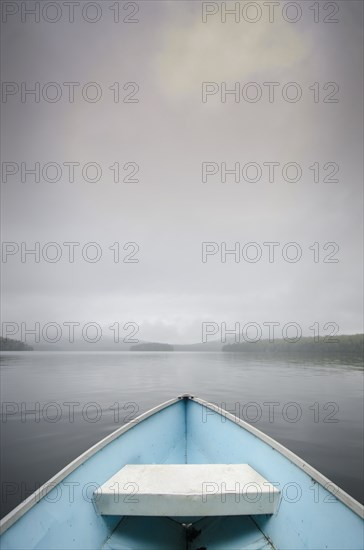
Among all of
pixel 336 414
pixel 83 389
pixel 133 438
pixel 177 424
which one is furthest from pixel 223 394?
pixel 133 438

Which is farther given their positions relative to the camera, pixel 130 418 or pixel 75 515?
pixel 130 418

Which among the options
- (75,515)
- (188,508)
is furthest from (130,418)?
(188,508)

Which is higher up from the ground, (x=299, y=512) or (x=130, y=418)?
(x=299, y=512)

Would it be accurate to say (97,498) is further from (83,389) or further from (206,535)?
(83,389)

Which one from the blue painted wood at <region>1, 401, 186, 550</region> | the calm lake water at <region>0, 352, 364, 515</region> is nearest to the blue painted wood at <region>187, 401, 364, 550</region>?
the blue painted wood at <region>1, 401, 186, 550</region>

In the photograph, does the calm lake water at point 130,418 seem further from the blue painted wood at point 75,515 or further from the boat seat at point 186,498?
the boat seat at point 186,498

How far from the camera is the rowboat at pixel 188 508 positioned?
245 cm

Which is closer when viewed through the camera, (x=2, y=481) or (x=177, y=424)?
(x=177, y=424)

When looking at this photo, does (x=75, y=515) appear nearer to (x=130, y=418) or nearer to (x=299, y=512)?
(x=299, y=512)

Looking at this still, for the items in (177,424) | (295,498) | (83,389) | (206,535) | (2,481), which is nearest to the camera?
(295,498)

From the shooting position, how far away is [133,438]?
447 cm

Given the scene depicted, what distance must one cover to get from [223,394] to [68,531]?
653 inches

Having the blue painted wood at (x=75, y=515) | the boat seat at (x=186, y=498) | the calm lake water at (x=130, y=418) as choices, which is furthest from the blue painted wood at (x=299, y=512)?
the calm lake water at (x=130, y=418)

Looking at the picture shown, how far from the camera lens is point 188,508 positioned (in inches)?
110
